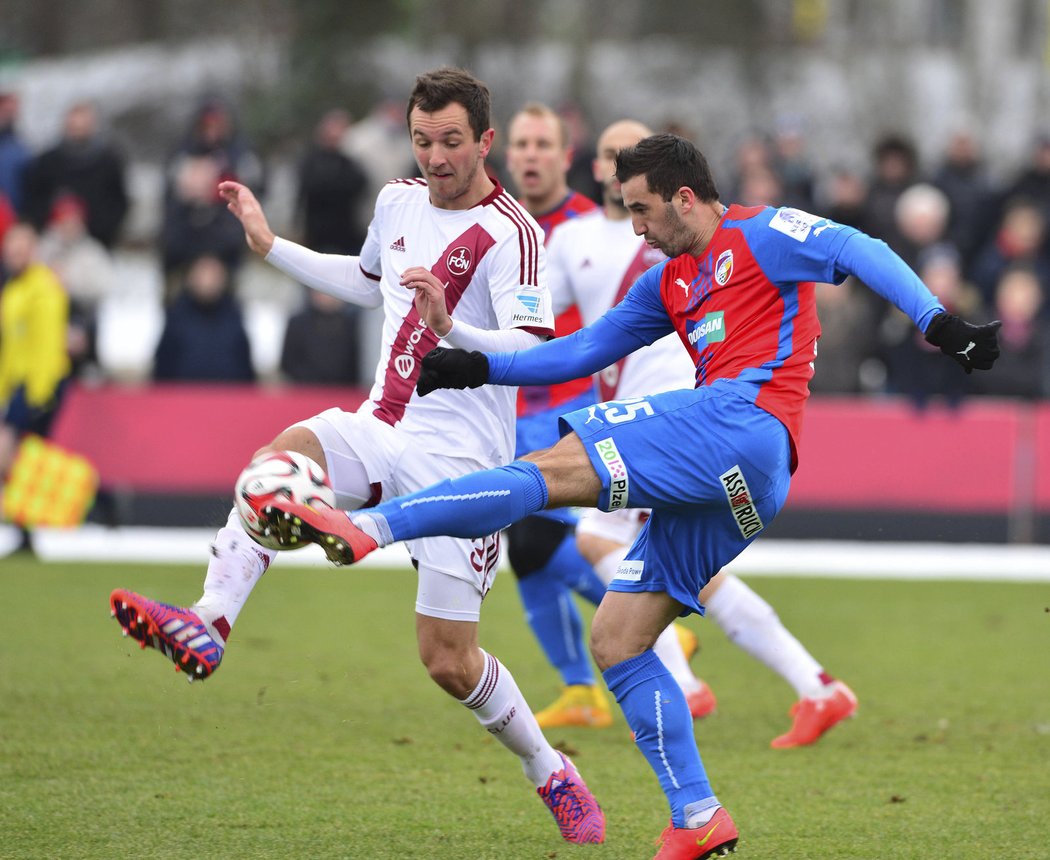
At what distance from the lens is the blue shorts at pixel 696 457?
521cm

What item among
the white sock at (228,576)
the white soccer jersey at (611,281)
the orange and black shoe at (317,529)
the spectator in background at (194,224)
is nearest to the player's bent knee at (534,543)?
the white soccer jersey at (611,281)

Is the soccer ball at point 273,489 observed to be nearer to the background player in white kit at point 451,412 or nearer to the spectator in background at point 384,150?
the background player in white kit at point 451,412

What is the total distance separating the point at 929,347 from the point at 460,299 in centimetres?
884

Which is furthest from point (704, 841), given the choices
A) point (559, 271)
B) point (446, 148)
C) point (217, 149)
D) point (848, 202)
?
point (217, 149)

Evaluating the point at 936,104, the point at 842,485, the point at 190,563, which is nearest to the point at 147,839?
the point at 190,563

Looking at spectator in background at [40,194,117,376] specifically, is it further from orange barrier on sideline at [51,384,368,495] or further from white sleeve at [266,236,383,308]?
white sleeve at [266,236,383,308]

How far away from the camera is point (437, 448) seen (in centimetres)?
599

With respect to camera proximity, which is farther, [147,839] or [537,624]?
[537,624]

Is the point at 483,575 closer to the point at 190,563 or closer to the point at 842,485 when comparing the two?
the point at 190,563

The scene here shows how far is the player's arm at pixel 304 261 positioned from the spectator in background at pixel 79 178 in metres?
10.7

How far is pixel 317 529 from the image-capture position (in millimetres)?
4836

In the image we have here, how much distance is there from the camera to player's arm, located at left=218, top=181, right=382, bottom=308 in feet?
20.9

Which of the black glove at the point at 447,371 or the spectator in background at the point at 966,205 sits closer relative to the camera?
the black glove at the point at 447,371

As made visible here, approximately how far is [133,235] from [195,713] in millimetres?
16449
